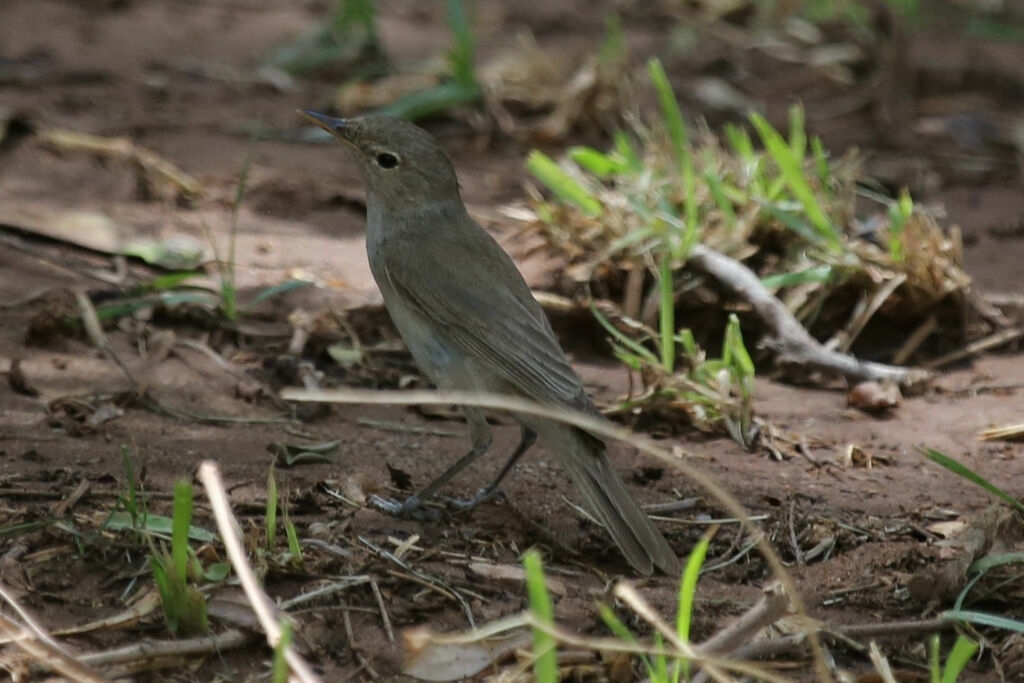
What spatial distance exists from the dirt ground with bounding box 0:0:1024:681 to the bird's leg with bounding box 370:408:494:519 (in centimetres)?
6

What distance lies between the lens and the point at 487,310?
485cm

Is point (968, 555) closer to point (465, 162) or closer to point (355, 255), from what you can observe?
point (355, 255)

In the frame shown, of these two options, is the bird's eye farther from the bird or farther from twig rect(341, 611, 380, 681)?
twig rect(341, 611, 380, 681)

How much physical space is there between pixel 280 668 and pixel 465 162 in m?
5.40

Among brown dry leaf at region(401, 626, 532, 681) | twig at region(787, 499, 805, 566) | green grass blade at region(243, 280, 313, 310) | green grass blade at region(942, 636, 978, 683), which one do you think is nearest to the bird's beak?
green grass blade at region(243, 280, 313, 310)

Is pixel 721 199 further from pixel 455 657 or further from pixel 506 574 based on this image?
pixel 455 657

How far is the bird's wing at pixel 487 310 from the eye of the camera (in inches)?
182

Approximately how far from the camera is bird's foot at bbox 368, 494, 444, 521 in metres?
4.30

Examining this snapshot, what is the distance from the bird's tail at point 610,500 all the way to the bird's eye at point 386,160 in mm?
1537

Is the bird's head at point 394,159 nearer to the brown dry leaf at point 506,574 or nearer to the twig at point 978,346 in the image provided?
the brown dry leaf at point 506,574

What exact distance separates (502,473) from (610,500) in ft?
2.19

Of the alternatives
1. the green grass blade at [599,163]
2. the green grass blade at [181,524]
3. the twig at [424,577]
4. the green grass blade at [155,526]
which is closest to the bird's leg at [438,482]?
the twig at [424,577]

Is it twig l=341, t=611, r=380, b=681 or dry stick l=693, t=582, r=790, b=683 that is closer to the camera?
dry stick l=693, t=582, r=790, b=683

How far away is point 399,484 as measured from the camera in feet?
15.1
